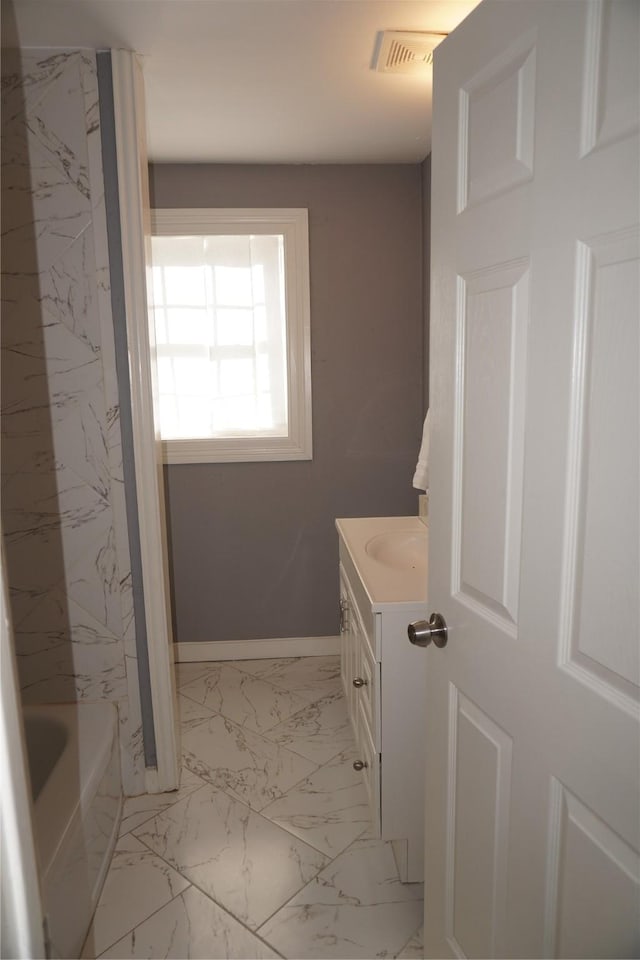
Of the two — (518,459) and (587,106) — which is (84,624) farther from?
(587,106)

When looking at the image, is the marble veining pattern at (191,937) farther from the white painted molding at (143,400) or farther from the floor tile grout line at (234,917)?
the white painted molding at (143,400)

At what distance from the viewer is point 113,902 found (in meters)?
1.85

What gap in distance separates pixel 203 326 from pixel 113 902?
2.38 m

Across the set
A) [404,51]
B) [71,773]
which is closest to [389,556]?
[71,773]

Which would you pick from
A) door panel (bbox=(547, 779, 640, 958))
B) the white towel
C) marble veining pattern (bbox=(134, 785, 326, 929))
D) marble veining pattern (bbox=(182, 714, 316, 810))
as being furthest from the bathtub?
the white towel

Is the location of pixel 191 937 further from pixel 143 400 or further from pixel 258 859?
pixel 143 400

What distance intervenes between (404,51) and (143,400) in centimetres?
136

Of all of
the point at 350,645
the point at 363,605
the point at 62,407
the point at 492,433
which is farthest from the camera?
the point at 350,645

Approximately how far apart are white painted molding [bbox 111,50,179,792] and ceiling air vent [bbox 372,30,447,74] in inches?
29.9

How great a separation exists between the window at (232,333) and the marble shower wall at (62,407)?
1.01 meters

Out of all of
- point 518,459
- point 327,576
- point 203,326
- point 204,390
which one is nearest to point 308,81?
point 203,326

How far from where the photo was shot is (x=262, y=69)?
2.03m

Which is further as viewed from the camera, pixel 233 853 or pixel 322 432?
pixel 322 432

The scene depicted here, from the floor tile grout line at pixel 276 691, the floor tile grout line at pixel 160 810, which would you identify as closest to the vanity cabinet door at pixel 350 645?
the floor tile grout line at pixel 276 691
